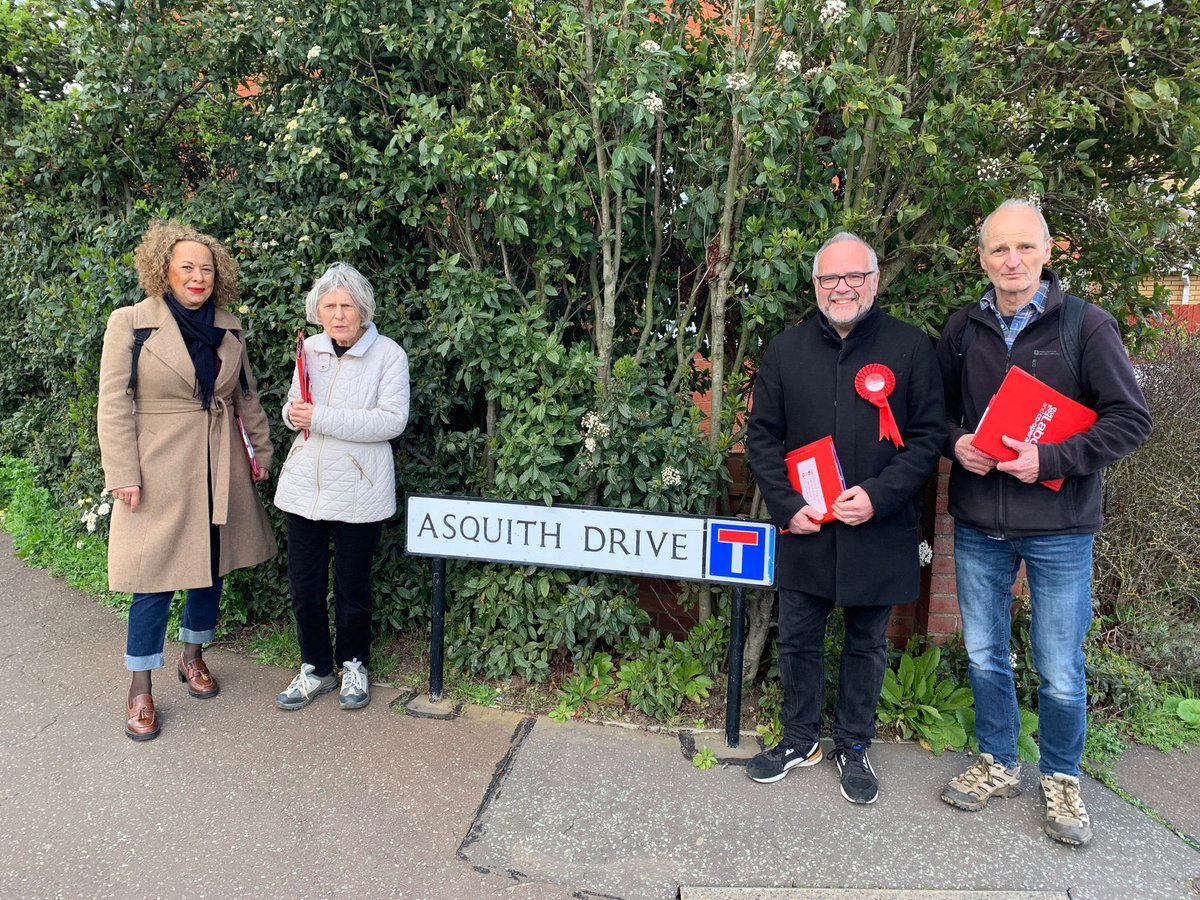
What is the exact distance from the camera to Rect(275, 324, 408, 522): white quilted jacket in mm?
3174

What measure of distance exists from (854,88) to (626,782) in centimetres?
258

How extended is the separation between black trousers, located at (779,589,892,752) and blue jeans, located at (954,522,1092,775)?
319 millimetres

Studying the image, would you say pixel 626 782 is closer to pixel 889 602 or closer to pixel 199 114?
pixel 889 602

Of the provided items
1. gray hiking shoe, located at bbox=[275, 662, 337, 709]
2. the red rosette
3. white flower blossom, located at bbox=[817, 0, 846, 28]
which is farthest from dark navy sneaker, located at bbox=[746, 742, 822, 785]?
white flower blossom, located at bbox=[817, 0, 846, 28]

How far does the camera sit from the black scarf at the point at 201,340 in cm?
319

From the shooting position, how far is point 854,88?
8.57 ft

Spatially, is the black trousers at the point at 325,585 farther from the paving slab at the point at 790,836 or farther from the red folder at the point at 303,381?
the paving slab at the point at 790,836

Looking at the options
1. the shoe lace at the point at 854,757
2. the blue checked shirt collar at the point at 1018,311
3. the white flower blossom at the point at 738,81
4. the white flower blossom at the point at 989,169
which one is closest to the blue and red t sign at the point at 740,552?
the shoe lace at the point at 854,757

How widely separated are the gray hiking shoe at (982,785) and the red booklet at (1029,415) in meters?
1.07

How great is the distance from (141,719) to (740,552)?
252cm

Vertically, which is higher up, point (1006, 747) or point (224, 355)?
point (224, 355)

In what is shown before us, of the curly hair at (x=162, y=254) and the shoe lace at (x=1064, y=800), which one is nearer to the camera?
the shoe lace at (x=1064, y=800)

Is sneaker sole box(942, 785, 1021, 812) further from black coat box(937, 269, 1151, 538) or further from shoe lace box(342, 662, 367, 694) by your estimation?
shoe lace box(342, 662, 367, 694)

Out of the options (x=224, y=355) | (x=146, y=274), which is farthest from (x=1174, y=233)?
(x=146, y=274)
